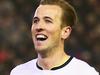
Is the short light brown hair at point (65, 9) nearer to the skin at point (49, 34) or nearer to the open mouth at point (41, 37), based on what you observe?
the skin at point (49, 34)

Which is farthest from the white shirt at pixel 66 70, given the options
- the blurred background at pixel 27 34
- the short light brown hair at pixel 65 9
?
the blurred background at pixel 27 34

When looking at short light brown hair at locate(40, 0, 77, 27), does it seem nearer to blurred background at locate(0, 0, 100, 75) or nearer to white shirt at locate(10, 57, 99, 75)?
white shirt at locate(10, 57, 99, 75)

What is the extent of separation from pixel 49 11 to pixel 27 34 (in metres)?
3.11

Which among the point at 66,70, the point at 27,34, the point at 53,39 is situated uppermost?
the point at 53,39

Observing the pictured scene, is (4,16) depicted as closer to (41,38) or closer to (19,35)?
(19,35)

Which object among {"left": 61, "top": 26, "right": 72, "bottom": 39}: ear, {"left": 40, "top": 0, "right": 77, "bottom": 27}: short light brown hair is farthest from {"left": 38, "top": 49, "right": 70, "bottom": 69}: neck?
{"left": 40, "top": 0, "right": 77, "bottom": 27}: short light brown hair

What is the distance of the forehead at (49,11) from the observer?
9.29 feet

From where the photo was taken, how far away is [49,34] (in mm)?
2812

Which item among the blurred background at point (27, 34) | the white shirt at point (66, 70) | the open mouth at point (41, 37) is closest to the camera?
the open mouth at point (41, 37)

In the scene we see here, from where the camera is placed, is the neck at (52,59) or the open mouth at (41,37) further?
the neck at (52,59)

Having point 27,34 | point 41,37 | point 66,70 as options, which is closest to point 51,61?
point 66,70

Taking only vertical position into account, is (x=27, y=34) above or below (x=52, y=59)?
below

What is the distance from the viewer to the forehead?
9.29ft

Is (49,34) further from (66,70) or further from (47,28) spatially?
(66,70)
